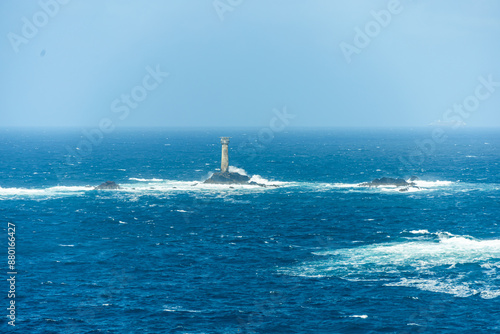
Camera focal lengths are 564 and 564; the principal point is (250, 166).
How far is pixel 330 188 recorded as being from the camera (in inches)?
5340

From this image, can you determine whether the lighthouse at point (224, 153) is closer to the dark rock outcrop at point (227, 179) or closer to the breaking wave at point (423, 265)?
the dark rock outcrop at point (227, 179)

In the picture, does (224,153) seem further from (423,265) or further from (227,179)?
(423,265)

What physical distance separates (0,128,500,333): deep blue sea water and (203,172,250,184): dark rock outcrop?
9179 mm

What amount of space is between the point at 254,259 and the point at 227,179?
71.3 metres

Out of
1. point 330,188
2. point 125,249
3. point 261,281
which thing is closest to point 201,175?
point 330,188

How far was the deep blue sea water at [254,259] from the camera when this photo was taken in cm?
5169

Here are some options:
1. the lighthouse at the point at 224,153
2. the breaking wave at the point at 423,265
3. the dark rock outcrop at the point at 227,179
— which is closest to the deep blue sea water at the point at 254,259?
the breaking wave at the point at 423,265

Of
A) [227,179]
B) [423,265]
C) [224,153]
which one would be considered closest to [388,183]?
[227,179]

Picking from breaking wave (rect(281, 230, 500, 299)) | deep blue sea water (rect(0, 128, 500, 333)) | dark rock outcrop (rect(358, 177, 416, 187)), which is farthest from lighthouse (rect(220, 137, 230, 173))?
breaking wave (rect(281, 230, 500, 299))

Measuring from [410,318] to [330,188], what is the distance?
279 ft

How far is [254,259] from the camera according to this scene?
234ft

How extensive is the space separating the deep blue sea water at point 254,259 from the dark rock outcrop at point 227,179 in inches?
361

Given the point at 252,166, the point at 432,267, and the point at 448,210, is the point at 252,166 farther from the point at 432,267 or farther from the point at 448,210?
the point at 432,267

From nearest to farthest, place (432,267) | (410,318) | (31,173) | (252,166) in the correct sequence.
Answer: (410,318) → (432,267) → (31,173) → (252,166)
